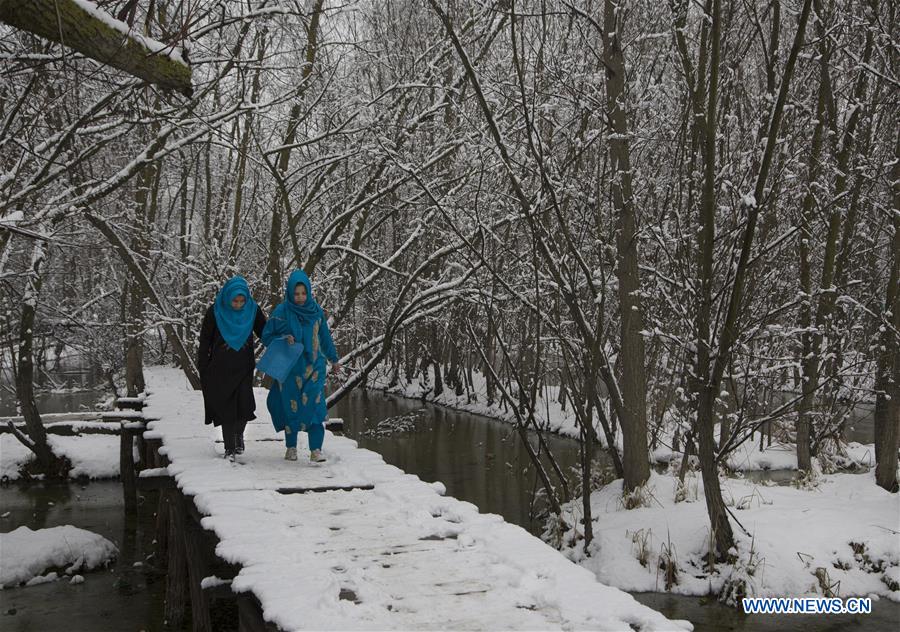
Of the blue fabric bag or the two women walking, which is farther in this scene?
the two women walking

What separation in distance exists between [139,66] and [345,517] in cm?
333

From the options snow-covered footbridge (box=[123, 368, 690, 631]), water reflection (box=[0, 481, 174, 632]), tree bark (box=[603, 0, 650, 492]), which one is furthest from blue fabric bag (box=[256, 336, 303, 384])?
tree bark (box=[603, 0, 650, 492])

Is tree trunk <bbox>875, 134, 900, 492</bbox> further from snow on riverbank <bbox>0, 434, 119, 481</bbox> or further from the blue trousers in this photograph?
snow on riverbank <bbox>0, 434, 119, 481</bbox>

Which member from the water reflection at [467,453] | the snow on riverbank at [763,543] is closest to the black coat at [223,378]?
the snow on riverbank at [763,543]

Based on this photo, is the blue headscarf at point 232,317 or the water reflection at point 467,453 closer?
the blue headscarf at point 232,317

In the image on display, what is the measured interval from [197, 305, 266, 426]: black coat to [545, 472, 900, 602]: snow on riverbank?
14.2ft

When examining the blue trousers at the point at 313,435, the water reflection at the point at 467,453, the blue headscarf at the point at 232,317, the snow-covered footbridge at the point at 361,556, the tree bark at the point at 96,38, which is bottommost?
the water reflection at the point at 467,453

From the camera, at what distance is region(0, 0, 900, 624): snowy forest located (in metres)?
8.61

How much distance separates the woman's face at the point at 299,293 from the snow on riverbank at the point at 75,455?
946 centimetres

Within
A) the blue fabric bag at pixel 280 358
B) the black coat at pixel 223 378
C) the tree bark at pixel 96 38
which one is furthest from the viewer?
the black coat at pixel 223 378

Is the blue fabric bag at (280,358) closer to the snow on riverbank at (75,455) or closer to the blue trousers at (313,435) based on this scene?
the blue trousers at (313,435)

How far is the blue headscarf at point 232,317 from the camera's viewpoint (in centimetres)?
807

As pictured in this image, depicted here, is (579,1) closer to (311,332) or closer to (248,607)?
(311,332)

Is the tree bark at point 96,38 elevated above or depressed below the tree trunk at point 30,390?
above
